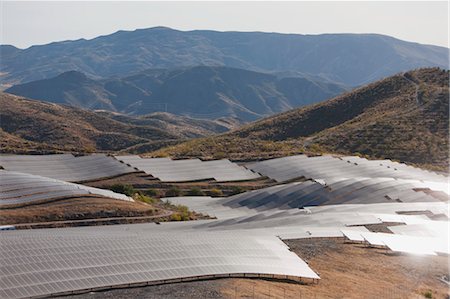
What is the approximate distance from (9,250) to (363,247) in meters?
25.2

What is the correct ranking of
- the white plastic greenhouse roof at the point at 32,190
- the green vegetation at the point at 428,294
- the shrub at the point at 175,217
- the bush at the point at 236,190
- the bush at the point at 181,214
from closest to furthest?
the green vegetation at the point at 428,294
the white plastic greenhouse roof at the point at 32,190
the shrub at the point at 175,217
the bush at the point at 181,214
the bush at the point at 236,190

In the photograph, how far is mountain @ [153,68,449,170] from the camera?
3905 inches

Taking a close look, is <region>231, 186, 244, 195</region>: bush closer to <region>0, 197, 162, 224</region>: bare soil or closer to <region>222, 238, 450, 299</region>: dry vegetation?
<region>0, 197, 162, 224</region>: bare soil

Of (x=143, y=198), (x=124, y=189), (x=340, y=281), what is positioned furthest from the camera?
(x=124, y=189)

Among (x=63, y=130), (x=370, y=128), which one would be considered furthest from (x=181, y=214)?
(x=63, y=130)

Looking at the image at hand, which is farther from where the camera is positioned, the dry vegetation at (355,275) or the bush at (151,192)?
the bush at (151,192)

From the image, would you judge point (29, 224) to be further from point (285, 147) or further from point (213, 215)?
point (285, 147)

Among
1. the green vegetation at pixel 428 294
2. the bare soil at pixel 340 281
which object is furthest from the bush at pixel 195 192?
the green vegetation at pixel 428 294

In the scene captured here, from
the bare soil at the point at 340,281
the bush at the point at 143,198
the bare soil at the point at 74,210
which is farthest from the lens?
the bush at the point at 143,198

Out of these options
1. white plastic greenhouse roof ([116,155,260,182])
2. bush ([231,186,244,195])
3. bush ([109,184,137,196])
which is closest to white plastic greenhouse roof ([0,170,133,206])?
bush ([109,184,137,196])

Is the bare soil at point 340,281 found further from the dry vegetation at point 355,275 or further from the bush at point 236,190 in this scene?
the bush at point 236,190

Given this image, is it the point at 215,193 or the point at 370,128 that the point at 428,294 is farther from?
the point at 370,128

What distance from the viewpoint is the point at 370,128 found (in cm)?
11219

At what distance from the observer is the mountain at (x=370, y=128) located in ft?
325
